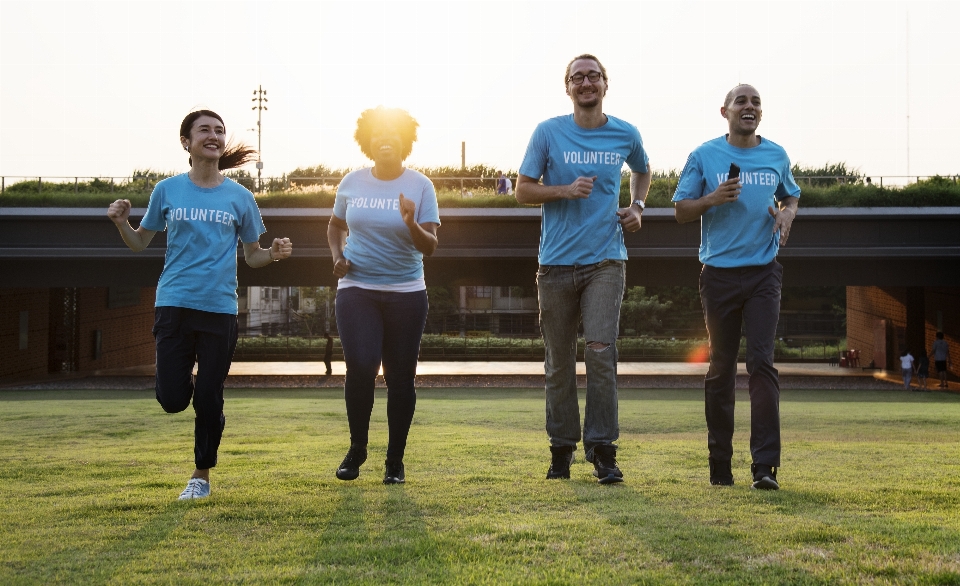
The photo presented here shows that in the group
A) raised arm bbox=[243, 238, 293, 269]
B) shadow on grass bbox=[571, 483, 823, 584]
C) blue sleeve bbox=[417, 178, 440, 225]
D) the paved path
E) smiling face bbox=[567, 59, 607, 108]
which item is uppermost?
smiling face bbox=[567, 59, 607, 108]

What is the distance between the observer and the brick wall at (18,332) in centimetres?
3108

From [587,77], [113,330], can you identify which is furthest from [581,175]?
[113,330]

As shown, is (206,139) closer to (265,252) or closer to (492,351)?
(265,252)

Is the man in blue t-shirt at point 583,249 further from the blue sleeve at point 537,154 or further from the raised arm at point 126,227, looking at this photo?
the raised arm at point 126,227

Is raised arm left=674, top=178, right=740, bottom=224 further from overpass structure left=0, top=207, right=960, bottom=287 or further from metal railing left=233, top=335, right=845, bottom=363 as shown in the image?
metal railing left=233, top=335, right=845, bottom=363

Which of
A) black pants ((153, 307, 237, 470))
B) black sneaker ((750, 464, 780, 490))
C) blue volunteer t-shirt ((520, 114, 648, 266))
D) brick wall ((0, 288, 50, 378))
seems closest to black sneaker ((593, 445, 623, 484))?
black sneaker ((750, 464, 780, 490))

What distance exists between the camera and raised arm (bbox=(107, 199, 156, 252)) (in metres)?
4.88

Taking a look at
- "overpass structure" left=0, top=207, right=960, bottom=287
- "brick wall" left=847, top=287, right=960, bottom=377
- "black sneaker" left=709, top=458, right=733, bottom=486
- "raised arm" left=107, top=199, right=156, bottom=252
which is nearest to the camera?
"raised arm" left=107, top=199, right=156, bottom=252

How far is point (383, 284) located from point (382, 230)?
1.02ft

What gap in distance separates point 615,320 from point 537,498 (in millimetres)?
1270

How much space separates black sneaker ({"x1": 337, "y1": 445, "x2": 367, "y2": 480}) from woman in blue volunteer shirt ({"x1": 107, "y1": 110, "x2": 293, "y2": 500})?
0.72 metres

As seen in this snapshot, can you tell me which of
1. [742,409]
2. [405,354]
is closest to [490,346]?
[742,409]

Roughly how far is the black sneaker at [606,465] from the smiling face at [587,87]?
6.43 ft

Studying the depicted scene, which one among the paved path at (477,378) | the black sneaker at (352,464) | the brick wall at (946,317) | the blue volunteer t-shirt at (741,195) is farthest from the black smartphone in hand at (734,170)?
the brick wall at (946,317)
